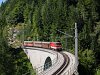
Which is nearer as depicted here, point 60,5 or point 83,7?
point 83,7

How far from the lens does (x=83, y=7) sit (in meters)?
109

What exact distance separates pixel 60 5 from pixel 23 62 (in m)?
36.6

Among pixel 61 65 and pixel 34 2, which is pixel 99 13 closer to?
pixel 61 65

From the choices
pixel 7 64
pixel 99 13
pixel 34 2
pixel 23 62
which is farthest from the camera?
pixel 34 2

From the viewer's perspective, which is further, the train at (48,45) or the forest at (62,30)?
the train at (48,45)

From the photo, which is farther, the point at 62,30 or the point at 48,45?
the point at 62,30

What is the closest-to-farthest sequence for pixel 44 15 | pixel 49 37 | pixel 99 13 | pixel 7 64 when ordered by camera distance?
1. pixel 7 64
2. pixel 99 13
3. pixel 49 37
4. pixel 44 15

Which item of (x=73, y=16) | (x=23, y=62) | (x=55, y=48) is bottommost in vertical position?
(x=23, y=62)

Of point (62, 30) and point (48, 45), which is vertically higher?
point (62, 30)

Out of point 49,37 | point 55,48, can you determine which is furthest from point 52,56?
point 49,37

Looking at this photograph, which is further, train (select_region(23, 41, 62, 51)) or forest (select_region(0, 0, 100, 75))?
train (select_region(23, 41, 62, 51))

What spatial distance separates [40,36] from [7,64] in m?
57.2

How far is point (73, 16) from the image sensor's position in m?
107

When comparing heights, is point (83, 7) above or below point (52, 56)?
above
